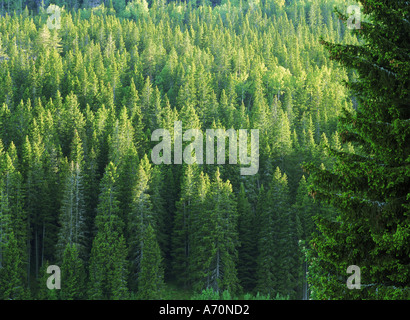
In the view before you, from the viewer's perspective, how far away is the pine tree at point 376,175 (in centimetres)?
1112

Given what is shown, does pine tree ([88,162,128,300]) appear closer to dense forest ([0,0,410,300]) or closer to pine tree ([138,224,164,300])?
dense forest ([0,0,410,300])

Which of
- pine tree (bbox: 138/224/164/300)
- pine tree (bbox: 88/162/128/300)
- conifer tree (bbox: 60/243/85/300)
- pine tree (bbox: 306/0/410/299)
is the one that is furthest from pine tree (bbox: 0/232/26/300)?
pine tree (bbox: 306/0/410/299)

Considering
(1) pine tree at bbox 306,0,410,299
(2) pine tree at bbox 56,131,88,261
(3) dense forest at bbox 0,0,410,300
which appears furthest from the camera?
(2) pine tree at bbox 56,131,88,261

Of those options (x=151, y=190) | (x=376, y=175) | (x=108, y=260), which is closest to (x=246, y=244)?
(x=151, y=190)

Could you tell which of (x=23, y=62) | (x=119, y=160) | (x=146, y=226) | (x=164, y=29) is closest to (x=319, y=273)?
(x=146, y=226)

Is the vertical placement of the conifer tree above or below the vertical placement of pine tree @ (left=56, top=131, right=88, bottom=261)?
below

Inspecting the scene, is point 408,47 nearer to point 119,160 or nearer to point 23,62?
point 119,160

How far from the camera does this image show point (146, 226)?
58.2 m

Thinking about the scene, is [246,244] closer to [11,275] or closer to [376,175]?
[11,275]

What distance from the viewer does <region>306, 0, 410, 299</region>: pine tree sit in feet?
36.5

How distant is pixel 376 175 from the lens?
11.1 metres

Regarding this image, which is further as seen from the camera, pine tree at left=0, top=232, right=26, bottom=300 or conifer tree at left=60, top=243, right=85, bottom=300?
conifer tree at left=60, top=243, right=85, bottom=300

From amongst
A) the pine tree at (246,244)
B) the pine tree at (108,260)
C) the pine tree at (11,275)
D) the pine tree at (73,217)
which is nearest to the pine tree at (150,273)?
the pine tree at (108,260)
